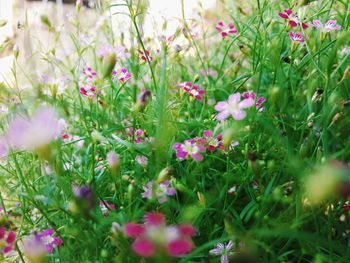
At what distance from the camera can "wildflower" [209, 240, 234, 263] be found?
651 millimetres

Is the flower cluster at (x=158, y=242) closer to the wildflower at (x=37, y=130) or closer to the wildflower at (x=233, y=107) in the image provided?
the wildflower at (x=37, y=130)

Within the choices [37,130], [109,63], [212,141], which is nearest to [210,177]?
[212,141]

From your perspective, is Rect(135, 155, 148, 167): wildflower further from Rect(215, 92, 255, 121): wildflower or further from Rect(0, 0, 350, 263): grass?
Rect(215, 92, 255, 121): wildflower

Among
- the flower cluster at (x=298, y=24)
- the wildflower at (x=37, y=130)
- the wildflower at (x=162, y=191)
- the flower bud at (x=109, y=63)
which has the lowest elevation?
the wildflower at (x=162, y=191)

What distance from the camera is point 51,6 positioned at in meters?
3.14

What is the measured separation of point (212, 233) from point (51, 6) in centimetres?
287

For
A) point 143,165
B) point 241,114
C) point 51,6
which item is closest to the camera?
point 241,114

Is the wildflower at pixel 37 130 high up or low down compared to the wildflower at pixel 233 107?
down

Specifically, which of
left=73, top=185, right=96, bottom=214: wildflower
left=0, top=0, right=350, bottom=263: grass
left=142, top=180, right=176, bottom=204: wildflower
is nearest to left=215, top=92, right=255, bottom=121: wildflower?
left=0, top=0, right=350, bottom=263: grass

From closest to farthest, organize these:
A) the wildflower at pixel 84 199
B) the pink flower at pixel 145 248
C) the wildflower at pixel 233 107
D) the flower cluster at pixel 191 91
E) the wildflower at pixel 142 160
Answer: the pink flower at pixel 145 248
the wildflower at pixel 84 199
the wildflower at pixel 233 107
the wildflower at pixel 142 160
the flower cluster at pixel 191 91

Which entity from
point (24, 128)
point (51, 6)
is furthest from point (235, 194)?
point (51, 6)

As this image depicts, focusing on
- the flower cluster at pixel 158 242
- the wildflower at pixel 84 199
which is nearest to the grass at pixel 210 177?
the wildflower at pixel 84 199

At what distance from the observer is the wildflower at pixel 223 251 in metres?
0.65

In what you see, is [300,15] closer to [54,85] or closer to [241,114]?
[241,114]
